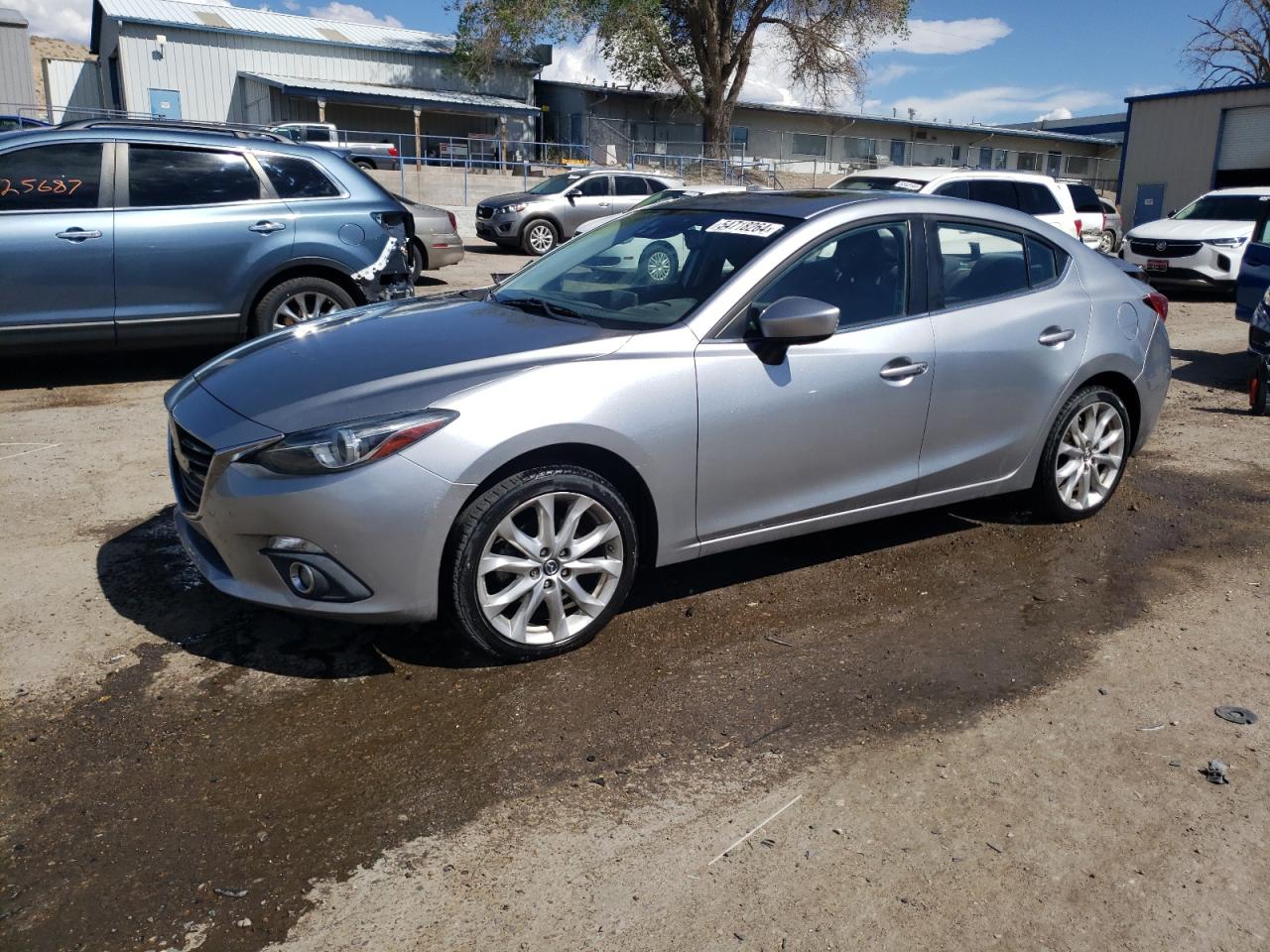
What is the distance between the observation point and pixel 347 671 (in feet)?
12.0

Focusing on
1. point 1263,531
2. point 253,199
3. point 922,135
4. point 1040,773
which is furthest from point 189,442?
point 922,135

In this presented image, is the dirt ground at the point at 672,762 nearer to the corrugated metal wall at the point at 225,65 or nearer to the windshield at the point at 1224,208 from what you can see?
the windshield at the point at 1224,208

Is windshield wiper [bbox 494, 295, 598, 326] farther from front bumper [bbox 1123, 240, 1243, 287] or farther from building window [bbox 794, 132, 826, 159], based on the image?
building window [bbox 794, 132, 826, 159]

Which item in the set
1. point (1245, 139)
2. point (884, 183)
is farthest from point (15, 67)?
point (1245, 139)

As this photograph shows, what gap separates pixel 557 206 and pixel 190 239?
1358cm

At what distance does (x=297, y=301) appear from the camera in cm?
788

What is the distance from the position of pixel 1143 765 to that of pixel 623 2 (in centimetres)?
3712

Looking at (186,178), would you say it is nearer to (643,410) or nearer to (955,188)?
(643,410)

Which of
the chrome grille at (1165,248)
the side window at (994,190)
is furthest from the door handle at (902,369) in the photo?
the chrome grille at (1165,248)

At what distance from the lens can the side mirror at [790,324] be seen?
12.7 ft

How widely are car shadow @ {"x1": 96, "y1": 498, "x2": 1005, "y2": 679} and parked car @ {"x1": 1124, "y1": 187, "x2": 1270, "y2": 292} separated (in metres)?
13.1

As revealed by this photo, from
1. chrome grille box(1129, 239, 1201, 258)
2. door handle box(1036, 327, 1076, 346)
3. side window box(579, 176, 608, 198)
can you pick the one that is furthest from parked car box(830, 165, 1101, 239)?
door handle box(1036, 327, 1076, 346)

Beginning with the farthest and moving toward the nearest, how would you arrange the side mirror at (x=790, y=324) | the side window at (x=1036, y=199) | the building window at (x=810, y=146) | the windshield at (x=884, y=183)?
the building window at (x=810, y=146) → the side window at (x=1036, y=199) → the windshield at (x=884, y=183) → the side mirror at (x=790, y=324)

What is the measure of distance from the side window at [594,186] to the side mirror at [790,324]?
58.1ft
